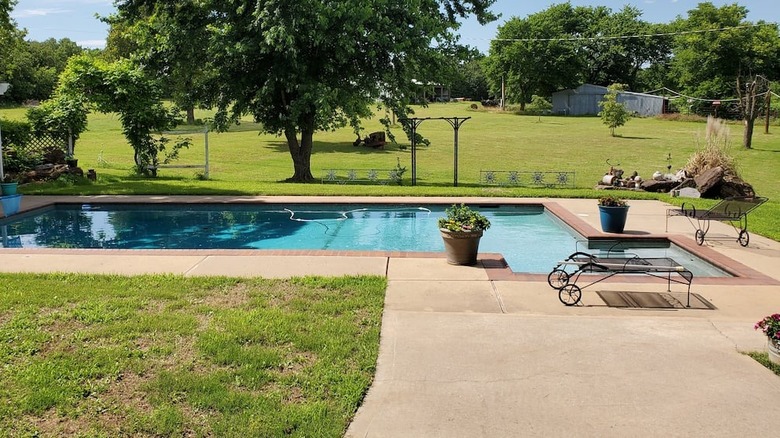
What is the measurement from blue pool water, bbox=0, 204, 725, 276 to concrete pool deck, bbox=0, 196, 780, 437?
221 cm

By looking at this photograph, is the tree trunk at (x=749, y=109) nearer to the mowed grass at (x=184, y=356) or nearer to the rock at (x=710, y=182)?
the rock at (x=710, y=182)

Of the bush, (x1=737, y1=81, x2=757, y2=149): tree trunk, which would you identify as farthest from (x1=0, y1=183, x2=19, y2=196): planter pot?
(x1=737, y1=81, x2=757, y2=149): tree trunk

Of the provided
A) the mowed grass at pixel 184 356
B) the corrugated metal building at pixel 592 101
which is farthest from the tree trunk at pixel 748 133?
the mowed grass at pixel 184 356

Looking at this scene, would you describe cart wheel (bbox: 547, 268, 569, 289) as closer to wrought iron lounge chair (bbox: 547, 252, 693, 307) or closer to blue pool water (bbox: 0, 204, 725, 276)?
wrought iron lounge chair (bbox: 547, 252, 693, 307)

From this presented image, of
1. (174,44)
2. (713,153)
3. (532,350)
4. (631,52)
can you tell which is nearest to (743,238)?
(532,350)

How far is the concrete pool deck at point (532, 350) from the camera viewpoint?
3592 millimetres

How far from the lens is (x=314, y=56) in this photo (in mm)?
17797

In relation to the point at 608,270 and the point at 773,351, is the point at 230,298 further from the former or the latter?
the point at 773,351

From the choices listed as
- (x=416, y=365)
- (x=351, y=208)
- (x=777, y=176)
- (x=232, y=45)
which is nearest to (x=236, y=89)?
(x=232, y=45)

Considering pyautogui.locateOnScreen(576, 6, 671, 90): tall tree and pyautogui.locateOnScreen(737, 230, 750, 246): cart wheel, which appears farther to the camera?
pyautogui.locateOnScreen(576, 6, 671, 90): tall tree

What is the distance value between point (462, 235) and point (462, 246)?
0.16 meters

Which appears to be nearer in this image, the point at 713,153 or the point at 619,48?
the point at 713,153

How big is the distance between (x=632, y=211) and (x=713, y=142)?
5.99 metres

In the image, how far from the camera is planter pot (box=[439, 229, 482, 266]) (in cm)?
741
